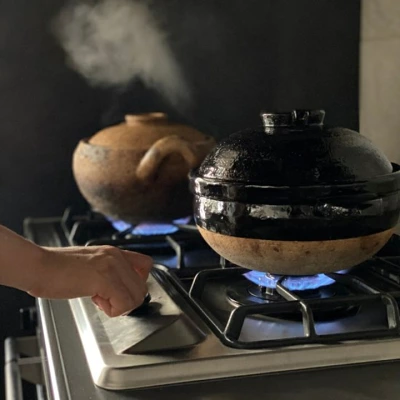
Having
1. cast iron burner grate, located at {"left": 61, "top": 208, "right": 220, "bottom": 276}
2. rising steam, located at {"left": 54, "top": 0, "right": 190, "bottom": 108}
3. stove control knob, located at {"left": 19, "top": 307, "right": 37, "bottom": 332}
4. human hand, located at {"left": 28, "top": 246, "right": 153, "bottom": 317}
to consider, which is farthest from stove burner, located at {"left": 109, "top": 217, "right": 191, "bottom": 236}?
human hand, located at {"left": 28, "top": 246, "right": 153, "bottom": 317}

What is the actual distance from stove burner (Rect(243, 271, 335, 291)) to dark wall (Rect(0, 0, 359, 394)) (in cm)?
62

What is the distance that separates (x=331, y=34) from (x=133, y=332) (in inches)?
35.9

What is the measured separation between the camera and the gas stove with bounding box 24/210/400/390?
614 mm

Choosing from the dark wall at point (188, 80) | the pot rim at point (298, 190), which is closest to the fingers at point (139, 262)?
the pot rim at point (298, 190)

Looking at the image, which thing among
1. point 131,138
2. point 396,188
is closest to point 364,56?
point 131,138

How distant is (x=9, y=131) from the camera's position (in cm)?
134

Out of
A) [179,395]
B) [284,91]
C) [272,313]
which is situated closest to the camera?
[179,395]

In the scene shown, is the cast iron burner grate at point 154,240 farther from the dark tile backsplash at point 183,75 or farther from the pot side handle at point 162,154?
the dark tile backsplash at point 183,75

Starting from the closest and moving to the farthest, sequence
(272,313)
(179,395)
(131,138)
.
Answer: (179,395) < (272,313) < (131,138)

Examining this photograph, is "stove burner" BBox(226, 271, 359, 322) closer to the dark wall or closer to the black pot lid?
the black pot lid

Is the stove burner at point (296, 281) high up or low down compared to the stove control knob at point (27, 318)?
up

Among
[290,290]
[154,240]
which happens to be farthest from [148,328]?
[154,240]

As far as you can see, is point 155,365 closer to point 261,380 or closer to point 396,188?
point 261,380

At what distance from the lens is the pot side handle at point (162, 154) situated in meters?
1.05
